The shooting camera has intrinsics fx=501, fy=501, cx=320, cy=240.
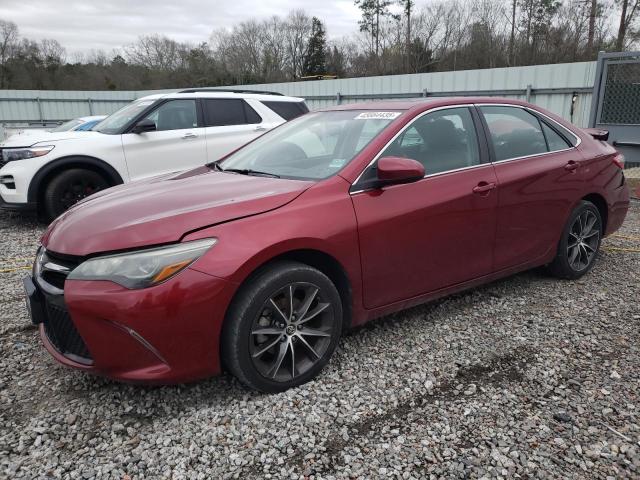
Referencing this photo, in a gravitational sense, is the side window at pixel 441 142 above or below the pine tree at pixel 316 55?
below

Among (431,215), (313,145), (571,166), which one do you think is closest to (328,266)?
(431,215)

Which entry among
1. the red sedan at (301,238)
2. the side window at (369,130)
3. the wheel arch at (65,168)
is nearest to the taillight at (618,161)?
the red sedan at (301,238)

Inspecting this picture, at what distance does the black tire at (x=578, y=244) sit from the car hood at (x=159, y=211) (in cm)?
255

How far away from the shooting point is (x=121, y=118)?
7.35 m

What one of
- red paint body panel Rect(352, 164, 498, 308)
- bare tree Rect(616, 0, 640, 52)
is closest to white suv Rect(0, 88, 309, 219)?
red paint body panel Rect(352, 164, 498, 308)

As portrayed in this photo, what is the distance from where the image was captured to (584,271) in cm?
450

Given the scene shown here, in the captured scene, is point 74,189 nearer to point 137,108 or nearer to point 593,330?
point 137,108

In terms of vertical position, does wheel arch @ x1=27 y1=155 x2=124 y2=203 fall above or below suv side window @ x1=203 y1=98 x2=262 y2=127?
below

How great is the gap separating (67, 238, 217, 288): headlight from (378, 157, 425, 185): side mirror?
1.14 m

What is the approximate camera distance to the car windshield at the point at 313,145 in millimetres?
3221

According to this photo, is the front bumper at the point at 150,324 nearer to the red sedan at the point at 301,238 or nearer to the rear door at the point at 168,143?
the red sedan at the point at 301,238

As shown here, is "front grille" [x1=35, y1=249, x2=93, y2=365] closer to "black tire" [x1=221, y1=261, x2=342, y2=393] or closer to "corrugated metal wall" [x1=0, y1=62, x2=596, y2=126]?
"black tire" [x1=221, y1=261, x2=342, y2=393]

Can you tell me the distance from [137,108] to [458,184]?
5634 millimetres

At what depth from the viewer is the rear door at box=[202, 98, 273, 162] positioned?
756 cm
